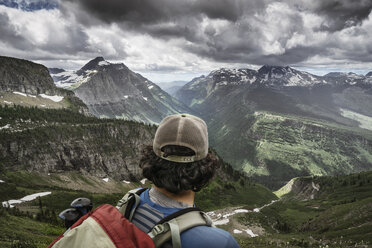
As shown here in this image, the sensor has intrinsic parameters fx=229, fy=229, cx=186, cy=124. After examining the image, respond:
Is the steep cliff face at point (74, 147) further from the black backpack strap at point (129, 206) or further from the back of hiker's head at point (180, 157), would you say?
the black backpack strap at point (129, 206)

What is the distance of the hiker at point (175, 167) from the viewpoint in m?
4.56

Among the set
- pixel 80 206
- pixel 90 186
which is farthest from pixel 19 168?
pixel 80 206

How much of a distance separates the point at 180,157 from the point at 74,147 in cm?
16801

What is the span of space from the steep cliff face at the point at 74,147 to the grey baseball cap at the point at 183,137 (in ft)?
454

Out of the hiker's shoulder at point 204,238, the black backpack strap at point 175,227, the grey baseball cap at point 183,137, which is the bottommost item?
the hiker's shoulder at point 204,238

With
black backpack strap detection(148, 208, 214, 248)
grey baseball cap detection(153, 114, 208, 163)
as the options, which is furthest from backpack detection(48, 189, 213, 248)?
grey baseball cap detection(153, 114, 208, 163)

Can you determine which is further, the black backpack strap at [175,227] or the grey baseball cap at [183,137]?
the grey baseball cap at [183,137]

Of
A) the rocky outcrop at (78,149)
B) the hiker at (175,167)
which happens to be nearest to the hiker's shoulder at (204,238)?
the hiker at (175,167)

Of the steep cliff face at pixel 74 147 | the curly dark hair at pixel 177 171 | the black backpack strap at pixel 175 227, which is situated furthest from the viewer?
the steep cliff face at pixel 74 147

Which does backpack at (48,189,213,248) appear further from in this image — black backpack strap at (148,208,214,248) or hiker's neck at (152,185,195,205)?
hiker's neck at (152,185,195,205)

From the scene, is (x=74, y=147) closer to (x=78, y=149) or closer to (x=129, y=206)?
(x=78, y=149)

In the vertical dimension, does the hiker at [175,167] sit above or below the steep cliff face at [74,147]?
above

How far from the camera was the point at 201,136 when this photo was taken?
4.93 metres

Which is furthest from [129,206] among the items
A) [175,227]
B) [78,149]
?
[78,149]
